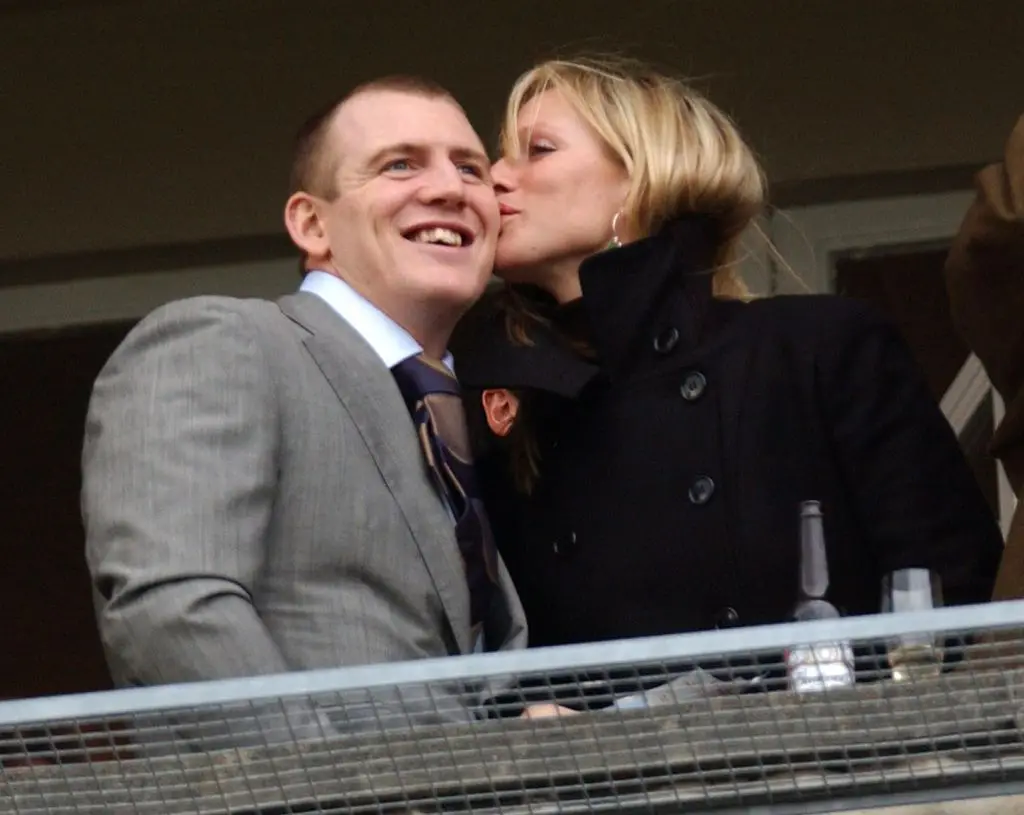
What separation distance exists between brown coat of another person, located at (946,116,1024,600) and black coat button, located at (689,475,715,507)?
400mm

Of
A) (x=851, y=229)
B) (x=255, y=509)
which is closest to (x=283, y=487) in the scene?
(x=255, y=509)

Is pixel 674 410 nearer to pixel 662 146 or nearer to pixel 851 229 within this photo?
pixel 662 146

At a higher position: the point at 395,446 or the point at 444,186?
the point at 444,186

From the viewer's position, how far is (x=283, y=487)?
172 inches

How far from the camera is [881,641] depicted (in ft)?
12.5

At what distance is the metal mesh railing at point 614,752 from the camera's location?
387cm

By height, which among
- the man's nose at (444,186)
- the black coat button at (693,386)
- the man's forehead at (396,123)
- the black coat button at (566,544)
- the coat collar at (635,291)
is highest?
the man's forehead at (396,123)

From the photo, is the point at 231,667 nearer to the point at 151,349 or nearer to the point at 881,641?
the point at 151,349

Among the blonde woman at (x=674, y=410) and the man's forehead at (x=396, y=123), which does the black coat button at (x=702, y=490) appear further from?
the man's forehead at (x=396, y=123)

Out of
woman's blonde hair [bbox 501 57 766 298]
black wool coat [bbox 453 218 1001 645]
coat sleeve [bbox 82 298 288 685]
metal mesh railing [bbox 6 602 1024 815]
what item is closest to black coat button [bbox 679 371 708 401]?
→ black wool coat [bbox 453 218 1001 645]

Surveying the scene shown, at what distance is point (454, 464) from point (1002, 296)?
74 centimetres

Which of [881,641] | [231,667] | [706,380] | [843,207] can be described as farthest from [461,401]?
[843,207]

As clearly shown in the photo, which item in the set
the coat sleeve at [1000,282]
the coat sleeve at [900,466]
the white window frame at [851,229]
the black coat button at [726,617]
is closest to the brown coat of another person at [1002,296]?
the coat sleeve at [1000,282]

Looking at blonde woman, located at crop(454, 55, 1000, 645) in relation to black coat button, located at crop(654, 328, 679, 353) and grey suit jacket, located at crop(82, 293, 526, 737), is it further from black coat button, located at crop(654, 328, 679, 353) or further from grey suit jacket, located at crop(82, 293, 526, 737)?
grey suit jacket, located at crop(82, 293, 526, 737)
